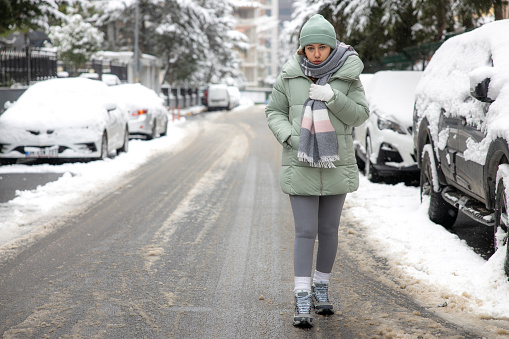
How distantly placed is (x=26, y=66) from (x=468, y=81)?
18.2 meters

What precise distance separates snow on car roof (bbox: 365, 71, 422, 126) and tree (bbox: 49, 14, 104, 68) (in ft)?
87.3

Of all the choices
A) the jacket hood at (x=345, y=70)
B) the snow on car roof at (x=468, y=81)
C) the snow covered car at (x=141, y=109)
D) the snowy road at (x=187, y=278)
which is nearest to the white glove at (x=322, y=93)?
the jacket hood at (x=345, y=70)

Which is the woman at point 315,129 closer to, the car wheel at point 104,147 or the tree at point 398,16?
the tree at point 398,16

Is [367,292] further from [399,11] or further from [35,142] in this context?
[399,11]

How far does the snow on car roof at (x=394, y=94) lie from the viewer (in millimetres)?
11844

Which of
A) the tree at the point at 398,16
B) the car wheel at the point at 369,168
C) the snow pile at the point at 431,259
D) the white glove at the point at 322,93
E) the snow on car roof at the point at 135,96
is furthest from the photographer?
the snow on car roof at the point at 135,96

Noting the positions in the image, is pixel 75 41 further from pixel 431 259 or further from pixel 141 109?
pixel 431 259

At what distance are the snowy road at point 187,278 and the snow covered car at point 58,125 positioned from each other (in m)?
3.83

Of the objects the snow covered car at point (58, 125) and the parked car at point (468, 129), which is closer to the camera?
the parked car at point (468, 129)

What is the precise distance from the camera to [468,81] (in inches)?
276

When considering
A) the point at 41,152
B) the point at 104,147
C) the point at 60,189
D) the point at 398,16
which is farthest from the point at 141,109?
the point at 60,189

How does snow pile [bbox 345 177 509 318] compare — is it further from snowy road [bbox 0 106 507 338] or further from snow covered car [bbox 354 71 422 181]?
snow covered car [bbox 354 71 422 181]

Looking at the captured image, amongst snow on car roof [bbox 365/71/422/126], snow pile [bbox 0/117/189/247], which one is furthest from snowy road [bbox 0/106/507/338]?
snow on car roof [bbox 365/71/422/126]

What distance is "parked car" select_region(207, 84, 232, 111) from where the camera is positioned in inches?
2015
